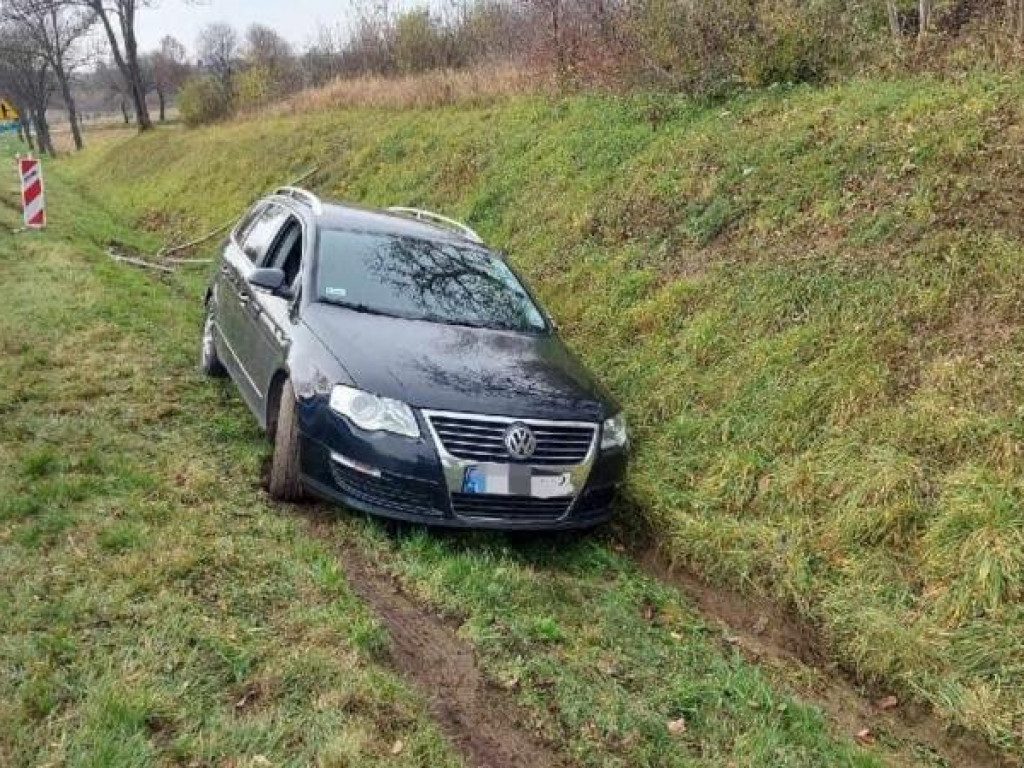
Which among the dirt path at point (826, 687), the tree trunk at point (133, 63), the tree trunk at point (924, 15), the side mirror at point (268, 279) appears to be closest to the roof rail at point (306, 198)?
the side mirror at point (268, 279)

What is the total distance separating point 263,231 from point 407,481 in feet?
10.7

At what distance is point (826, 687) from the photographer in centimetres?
394

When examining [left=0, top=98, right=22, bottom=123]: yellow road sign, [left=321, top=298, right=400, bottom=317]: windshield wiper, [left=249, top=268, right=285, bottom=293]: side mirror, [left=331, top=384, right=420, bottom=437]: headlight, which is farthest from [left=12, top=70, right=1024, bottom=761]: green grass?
[left=0, top=98, right=22, bottom=123]: yellow road sign

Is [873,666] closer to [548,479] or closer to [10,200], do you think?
[548,479]

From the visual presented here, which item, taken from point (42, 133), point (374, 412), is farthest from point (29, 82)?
point (374, 412)

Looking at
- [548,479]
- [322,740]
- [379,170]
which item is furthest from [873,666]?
[379,170]

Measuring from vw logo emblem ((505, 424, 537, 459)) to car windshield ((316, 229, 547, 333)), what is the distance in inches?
46.9

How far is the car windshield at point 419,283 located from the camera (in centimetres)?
545

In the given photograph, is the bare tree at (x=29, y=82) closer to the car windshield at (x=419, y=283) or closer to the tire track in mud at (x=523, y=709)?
the car windshield at (x=419, y=283)

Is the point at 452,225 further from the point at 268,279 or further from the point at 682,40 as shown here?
the point at 682,40

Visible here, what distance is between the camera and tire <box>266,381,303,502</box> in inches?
189

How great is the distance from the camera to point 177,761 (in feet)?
9.39

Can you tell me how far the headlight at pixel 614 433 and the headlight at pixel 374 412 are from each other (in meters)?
1.07

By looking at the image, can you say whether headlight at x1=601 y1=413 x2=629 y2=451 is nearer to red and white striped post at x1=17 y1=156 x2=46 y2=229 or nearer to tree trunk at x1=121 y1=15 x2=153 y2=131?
red and white striped post at x1=17 y1=156 x2=46 y2=229
